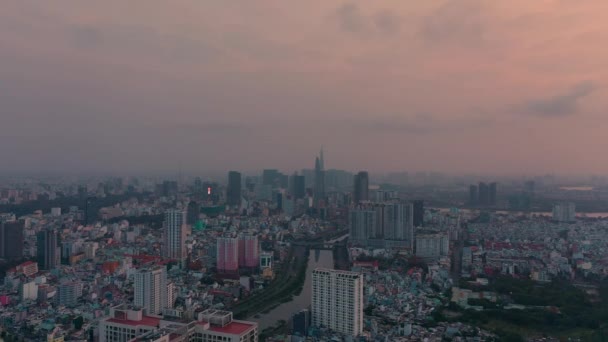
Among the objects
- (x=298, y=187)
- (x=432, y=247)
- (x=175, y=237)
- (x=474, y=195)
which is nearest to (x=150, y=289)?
(x=175, y=237)

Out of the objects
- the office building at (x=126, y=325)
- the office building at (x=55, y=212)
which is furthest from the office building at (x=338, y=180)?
A: the office building at (x=126, y=325)

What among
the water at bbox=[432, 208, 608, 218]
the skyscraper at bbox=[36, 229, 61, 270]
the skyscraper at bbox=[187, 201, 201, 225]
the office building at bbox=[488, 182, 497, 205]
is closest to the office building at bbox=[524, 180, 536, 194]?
the office building at bbox=[488, 182, 497, 205]

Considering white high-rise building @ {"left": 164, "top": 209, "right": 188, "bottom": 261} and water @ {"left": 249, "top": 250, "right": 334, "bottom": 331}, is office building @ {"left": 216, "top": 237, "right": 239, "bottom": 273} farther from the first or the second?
water @ {"left": 249, "top": 250, "right": 334, "bottom": 331}

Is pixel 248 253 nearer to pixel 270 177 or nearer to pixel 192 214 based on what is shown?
pixel 192 214

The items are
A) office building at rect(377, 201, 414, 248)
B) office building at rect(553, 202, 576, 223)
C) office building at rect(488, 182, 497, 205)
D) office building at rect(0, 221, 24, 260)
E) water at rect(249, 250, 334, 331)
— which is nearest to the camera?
water at rect(249, 250, 334, 331)

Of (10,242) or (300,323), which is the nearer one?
(300,323)

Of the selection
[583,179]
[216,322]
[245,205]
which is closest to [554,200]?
[583,179]
